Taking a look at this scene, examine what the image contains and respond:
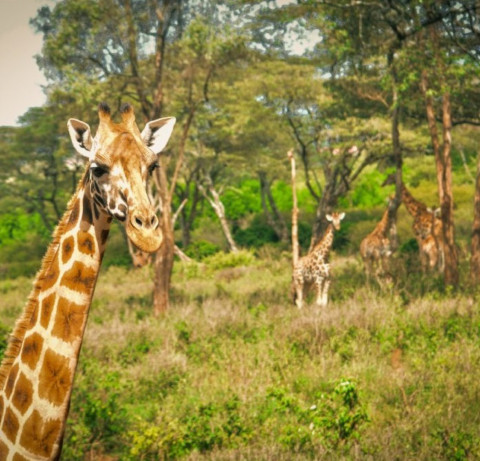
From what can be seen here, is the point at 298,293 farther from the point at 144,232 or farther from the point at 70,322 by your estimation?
the point at 144,232

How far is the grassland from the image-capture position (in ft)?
17.5

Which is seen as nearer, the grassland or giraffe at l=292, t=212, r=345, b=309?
the grassland

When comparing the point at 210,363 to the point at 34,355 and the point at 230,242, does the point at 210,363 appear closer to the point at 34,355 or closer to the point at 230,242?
the point at 34,355

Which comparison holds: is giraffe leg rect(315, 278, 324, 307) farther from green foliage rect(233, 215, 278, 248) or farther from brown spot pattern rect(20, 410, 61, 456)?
green foliage rect(233, 215, 278, 248)

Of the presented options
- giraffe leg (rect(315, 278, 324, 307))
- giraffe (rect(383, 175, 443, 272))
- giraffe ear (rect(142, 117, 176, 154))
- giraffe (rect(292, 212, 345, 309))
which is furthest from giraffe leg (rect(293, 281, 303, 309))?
giraffe ear (rect(142, 117, 176, 154))

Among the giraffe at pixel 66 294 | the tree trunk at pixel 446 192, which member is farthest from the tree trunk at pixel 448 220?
the giraffe at pixel 66 294

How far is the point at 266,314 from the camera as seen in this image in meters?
10.4

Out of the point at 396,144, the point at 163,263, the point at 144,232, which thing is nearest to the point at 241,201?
the point at 163,263

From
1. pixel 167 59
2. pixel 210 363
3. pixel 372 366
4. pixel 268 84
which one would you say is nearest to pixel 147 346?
pixel 210 363

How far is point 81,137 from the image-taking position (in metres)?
2.88

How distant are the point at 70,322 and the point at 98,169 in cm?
80

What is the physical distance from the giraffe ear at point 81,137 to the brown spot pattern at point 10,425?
55.6 inches

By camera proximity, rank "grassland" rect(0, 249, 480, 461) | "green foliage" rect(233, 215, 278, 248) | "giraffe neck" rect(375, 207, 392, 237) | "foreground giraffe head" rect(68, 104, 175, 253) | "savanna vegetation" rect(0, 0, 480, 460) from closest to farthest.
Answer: "foreground giraffe head" rect(68, 104, 175, 253) < "grassland" rect(0, 249, 480, 461) < "savanna vegetation" rect(0, 0, 480, 460) < "giraffe neck" rect(375, 207, 392, 237) < "green foliage" rect(233, 215, 278, 248)

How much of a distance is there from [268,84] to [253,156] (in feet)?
16.2
